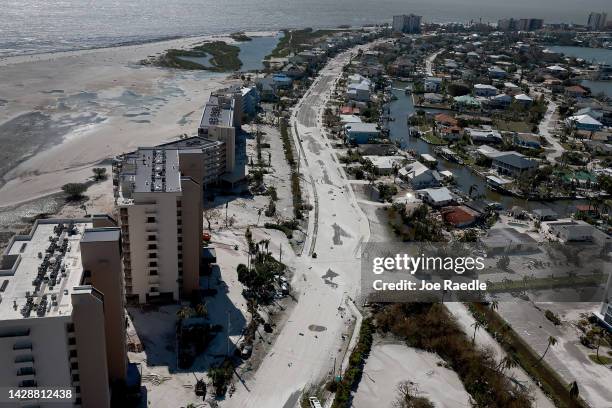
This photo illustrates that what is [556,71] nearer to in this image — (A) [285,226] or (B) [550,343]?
(A) [285,226]

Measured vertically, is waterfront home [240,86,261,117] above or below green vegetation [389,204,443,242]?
above

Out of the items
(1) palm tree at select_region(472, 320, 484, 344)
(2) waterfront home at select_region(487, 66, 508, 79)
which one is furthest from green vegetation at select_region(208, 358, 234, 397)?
(2) waterfront home at select_region(487, 66, 508, 79)

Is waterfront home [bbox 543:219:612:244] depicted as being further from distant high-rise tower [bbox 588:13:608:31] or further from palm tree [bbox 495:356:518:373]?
distant high-rise tower [bbox 588:13:608:31]

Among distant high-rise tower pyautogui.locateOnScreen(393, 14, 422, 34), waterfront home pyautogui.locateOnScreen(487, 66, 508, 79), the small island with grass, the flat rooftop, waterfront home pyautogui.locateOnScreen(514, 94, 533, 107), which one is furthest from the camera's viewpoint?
distant high-rise tower pyautogui.locateOnScreen(393, 14, 422, 34)

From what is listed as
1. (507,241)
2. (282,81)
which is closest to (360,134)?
(507,241)

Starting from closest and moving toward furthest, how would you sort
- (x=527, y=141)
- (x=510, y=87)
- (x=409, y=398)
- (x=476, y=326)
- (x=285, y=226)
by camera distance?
(x=409, y=398) < (x=476, y=326) < (x=285, y=226) < (x=527, y=141) < (x=510, y=87)

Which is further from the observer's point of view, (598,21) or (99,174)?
(598,21)
